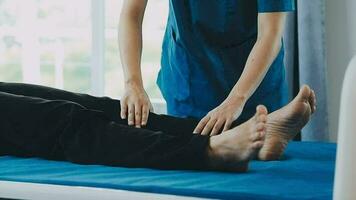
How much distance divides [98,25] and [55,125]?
1.31m

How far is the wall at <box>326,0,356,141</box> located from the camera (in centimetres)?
247

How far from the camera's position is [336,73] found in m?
2.52

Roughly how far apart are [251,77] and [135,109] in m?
0.37

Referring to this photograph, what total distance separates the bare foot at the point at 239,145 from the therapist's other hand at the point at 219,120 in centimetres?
15

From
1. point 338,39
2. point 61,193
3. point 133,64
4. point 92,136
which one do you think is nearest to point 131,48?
point 133,64

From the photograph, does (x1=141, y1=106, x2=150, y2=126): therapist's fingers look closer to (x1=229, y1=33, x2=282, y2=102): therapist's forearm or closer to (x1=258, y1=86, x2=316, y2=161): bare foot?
(x1=229, y1=33, x2=282, y2=102): therapist's forearm

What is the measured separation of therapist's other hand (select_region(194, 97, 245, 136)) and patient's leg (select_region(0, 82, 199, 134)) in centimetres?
14

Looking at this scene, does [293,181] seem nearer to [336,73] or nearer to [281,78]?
[281,78]

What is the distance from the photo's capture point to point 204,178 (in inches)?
51.8

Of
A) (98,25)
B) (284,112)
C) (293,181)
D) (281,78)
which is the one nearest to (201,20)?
(281,78)

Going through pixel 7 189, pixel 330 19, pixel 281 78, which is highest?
pixel 330 19

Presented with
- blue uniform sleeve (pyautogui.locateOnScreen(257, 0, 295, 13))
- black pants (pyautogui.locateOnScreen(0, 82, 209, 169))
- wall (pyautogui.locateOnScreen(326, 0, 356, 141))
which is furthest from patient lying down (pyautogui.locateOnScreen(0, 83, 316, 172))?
wall (pyautogui.locateOnScreen(326, 0, 356, 141))

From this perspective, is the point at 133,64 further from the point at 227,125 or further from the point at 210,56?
the point at 227,125

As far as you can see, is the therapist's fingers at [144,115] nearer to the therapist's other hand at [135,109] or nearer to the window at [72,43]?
the therapist's other hand at [135,109]
